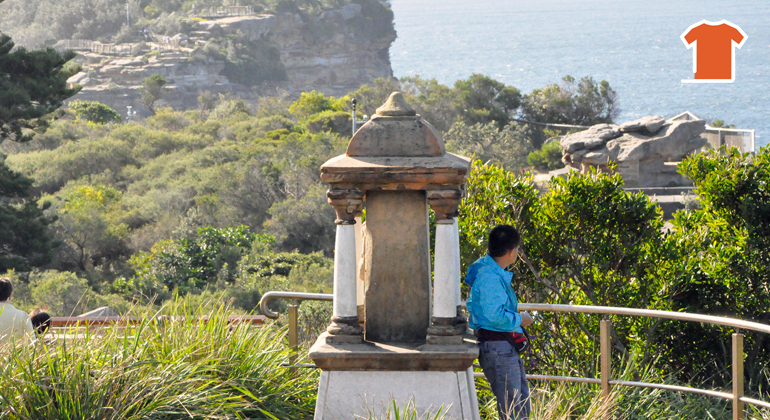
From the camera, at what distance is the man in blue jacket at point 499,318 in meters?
3.91

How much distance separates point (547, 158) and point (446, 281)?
40.2 metres

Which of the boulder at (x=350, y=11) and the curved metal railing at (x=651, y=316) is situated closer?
the curved metal railing at (x=651, y=316)

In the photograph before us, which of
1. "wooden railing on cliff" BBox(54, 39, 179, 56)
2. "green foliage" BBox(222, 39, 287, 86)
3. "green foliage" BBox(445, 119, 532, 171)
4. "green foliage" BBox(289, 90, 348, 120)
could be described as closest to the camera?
"green foliage" BBox(445, 119, 532, 171)

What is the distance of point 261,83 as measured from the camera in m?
89.8

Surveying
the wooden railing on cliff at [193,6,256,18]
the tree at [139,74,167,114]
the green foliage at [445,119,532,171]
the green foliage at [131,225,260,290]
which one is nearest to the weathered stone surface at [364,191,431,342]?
the green foliage at [131,225,260,290]

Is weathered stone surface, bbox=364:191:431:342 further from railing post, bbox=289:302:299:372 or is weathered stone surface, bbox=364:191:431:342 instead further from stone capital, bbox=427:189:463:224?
railing post, bbox=289:302:299:372

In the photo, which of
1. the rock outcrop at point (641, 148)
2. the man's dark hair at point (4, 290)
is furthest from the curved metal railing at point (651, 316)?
the rock outcrop at point (641, 148)

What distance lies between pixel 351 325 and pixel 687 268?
4.55 m

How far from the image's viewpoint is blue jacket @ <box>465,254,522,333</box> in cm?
389

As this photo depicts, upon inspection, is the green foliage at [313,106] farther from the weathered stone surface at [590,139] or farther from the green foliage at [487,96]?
the weathered stone surface at [590,139]

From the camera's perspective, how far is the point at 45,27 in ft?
Answer: 329

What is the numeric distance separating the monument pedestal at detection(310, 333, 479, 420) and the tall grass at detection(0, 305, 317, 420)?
363 mm

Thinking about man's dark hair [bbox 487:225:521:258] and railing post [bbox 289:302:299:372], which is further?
railing post [bbox 289:302:299:372]

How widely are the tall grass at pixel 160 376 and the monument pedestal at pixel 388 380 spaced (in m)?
0.36
